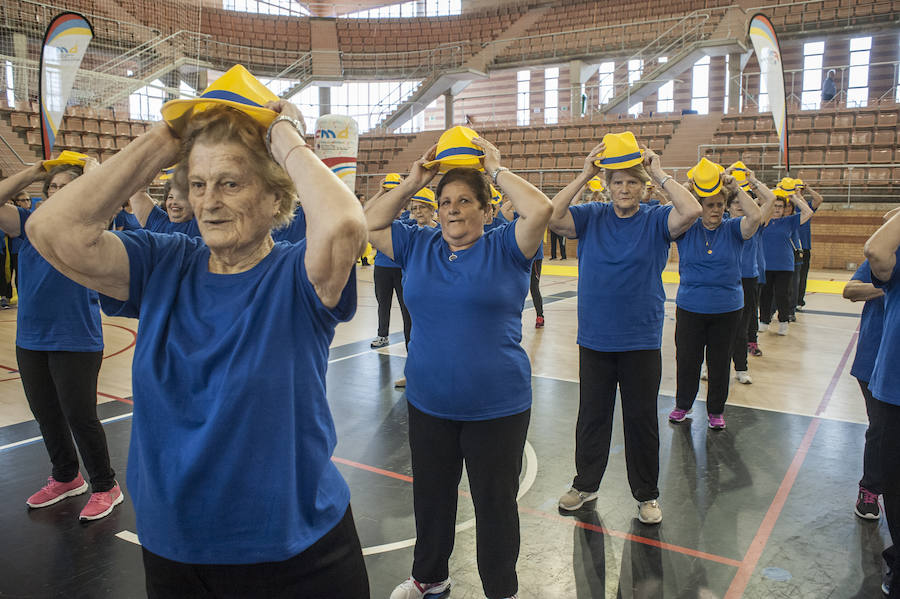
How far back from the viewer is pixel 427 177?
112 inches

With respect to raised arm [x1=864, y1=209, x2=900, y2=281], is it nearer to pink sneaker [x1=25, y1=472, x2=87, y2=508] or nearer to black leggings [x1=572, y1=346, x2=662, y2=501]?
black leggings [x1=572, y1=346, x2=662, y2=501]

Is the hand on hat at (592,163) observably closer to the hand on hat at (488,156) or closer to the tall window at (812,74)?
the hand on hat at (488,156)

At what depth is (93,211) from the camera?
4.60 ft

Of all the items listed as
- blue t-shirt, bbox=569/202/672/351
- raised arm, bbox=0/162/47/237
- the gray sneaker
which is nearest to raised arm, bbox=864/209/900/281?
blue t-shirt, bbox=569/202/672/351

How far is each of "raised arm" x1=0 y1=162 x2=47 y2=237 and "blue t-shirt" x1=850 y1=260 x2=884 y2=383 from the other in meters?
4.23

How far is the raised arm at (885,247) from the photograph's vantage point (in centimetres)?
247

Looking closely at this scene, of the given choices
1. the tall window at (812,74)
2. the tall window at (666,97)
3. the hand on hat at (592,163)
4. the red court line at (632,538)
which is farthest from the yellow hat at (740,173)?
the tall window at (666,97)

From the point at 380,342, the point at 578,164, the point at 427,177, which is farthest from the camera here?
the point at 578,164

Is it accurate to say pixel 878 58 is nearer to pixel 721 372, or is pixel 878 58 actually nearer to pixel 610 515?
pixel 721 372

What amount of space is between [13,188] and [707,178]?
452 centimetres

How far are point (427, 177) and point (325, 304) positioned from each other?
1.51m

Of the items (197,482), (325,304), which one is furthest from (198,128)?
(197,482)

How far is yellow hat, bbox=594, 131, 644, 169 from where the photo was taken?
11.5 ft

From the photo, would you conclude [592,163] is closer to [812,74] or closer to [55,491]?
[55,491]
